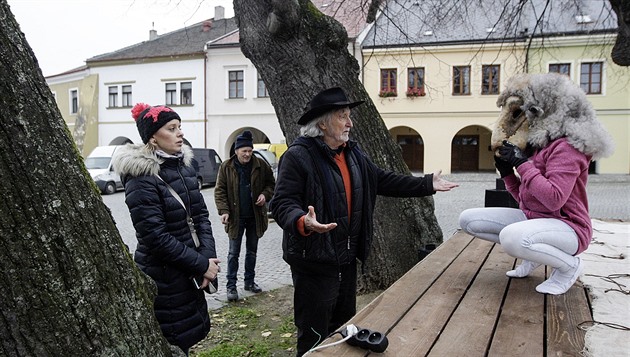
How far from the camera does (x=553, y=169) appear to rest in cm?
271

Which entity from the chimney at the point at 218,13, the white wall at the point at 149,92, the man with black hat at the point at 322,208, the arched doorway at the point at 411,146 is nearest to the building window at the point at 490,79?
the arched doorway at the point at 411,146

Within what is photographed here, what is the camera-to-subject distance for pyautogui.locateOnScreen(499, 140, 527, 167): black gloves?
2.80 metres

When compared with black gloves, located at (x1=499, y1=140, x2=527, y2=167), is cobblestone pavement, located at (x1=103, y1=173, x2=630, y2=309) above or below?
below

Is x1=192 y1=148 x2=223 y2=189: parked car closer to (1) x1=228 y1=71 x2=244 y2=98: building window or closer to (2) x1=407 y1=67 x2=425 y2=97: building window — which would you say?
(1) x1=228 y1=71 x2=244 y2=98: building window

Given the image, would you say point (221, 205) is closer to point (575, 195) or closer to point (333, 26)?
point (333, 26)

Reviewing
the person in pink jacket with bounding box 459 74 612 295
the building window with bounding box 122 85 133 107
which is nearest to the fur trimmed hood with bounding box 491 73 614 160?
the person in pink jacket with bounding box 459 74 612 295

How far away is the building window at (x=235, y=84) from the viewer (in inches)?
1160

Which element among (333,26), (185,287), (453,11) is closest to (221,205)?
(333,26)

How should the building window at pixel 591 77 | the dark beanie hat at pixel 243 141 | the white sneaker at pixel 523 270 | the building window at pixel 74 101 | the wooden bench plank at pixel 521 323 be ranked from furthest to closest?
the building window at pixel 74 101 → the building window at pixel 591 77 → the dark beanie hat at pixel 243 141 → the white sneaker at pixel 523 270 → the wooden bench plank at pixel 521 323

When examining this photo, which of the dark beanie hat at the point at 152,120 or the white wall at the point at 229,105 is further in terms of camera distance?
the white wall at the point at 229,105

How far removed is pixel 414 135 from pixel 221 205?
25.9m

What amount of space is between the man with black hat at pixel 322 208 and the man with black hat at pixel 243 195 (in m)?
2.87

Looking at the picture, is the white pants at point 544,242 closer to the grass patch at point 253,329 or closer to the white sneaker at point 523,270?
the white sneaker at point 523,270

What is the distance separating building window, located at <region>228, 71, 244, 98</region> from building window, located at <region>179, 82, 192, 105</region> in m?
2.59
